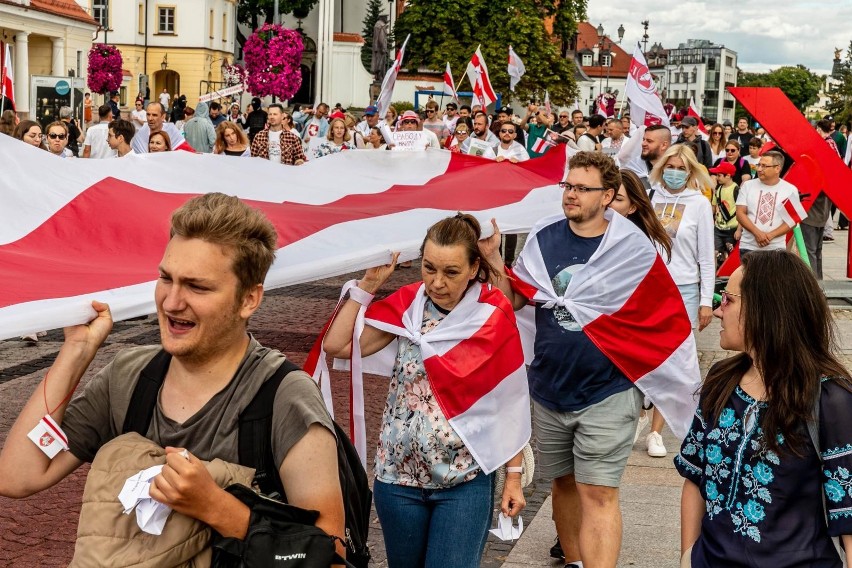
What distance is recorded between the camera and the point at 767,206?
11.1 meters

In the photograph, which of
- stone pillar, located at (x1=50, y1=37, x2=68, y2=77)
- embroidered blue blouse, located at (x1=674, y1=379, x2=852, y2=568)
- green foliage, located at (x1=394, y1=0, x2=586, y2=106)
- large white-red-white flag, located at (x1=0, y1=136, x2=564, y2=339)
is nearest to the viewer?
embroidered blue blouse, located at (x1=674, y1=379, x2=852, y2=568)

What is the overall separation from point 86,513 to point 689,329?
3.74 metres

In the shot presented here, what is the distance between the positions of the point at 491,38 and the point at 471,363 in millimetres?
64194

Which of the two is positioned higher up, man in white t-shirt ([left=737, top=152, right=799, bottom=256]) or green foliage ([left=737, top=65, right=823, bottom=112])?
green foliage ([left=737, top=65, right=823, bottom=112])

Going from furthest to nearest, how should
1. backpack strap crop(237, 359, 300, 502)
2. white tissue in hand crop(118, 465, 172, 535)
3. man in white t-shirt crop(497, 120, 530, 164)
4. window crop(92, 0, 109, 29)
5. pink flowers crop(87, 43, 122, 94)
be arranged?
window crop(92, 0, 109, 29) < pink flowers crop(87, 43, 122, 94) < man in white t-shirt crop(497, 120, 530, 164) < backpack strap crop(237, 359, 300, 502) < white tissue in hand crop(118, 465, 172, 535)

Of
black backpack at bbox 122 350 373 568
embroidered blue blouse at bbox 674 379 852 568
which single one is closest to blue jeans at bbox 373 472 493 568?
embroidered blue blouse at bbox 674 379 852 568

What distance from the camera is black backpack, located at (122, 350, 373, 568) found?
2633 millimetres

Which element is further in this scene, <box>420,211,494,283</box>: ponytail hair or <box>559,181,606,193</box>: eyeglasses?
<box>559,181,606,193</box>: eyeglasses

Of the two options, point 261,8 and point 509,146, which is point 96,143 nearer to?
point 509,146

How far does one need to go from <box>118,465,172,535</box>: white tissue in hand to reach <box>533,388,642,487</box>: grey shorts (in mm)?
3011

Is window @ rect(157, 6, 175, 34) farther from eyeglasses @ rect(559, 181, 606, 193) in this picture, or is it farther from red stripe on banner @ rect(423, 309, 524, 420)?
red stripe on banner @ rect(423, 309, 524, 420)

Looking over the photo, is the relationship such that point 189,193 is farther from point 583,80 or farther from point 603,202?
point 583,80

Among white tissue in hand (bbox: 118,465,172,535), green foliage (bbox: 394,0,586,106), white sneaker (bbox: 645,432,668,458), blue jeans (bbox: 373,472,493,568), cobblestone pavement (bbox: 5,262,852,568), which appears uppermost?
green foliage (bbox: 394,0,586,106)

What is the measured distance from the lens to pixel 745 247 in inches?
444
